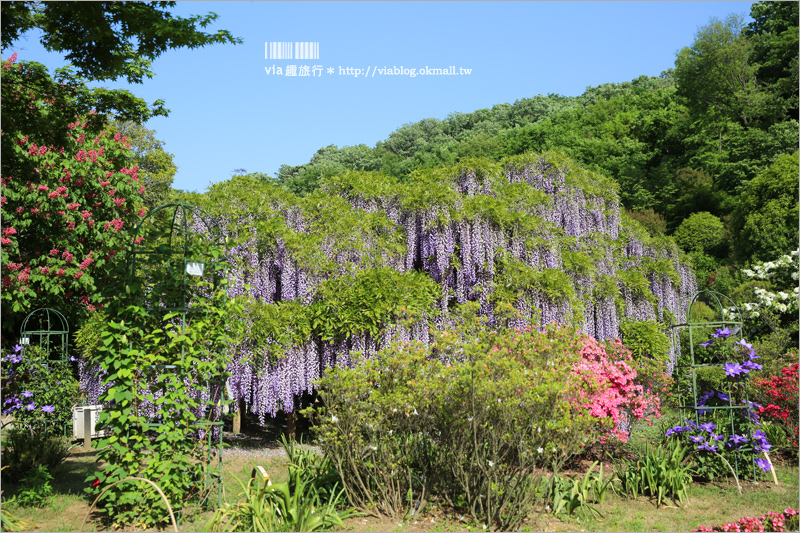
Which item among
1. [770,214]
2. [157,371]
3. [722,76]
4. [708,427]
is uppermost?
[722,76]

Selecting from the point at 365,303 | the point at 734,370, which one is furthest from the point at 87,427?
the point at 734,370

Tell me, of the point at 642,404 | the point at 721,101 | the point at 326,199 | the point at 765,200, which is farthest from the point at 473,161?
the point at 721,101

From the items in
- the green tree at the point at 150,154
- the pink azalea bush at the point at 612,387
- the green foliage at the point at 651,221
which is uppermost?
the green tree at the point at 150,154

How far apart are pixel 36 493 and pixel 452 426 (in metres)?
4.67

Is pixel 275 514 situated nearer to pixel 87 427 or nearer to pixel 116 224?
pixel 87 427

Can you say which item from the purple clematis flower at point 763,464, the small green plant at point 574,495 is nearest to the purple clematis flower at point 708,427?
the purple clematis flower at point 763,464

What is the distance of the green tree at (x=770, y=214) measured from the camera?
17484mm

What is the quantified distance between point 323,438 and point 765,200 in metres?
18.0

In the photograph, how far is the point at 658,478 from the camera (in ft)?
21.7

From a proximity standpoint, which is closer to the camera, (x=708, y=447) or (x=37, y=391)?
(x=708, y=447)

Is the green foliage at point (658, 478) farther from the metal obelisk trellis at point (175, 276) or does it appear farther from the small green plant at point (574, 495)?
the metal obelisk trellis at point (175, 276)

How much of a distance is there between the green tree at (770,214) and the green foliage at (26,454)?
59.0 feet

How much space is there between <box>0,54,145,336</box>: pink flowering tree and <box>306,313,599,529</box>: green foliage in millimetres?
7696

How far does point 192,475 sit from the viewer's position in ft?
18.9
